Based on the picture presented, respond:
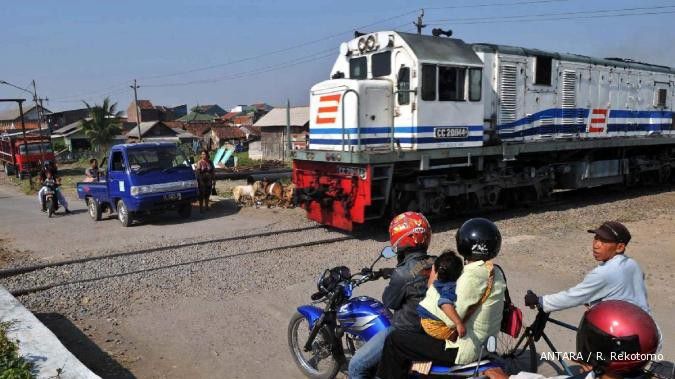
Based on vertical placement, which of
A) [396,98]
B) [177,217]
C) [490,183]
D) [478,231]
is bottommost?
[177,217]

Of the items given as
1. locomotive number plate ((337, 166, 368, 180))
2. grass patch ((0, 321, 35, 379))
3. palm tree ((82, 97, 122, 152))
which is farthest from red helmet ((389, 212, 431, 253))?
palm tree ((82, 97, 122, 152))

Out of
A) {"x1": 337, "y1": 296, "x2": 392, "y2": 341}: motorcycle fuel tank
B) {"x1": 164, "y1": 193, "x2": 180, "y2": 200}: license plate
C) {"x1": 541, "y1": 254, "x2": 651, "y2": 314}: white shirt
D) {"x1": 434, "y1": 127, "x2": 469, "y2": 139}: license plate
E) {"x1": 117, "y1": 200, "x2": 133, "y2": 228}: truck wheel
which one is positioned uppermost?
{"x1": 434, "y1": 127, "x2": 469, "y2": 139}: license plate

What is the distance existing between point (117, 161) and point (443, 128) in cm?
782

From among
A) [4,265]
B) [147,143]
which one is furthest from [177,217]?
[4,265]

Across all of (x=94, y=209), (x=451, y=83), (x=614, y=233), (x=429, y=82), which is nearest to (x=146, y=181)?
(x=94, y=209)

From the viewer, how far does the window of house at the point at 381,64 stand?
10188mm

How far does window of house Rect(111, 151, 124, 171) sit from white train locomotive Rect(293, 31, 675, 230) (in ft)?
14.1

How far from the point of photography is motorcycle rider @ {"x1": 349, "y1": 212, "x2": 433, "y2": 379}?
3.19m

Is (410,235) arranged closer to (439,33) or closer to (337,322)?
(337,322)

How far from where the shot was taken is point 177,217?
13.2 meters

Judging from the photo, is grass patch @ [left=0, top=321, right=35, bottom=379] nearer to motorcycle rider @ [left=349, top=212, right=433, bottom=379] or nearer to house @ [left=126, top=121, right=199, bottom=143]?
motorcycle rider @ [left=349, top=212, right=433, bottom=379]

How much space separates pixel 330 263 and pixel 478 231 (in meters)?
5.26

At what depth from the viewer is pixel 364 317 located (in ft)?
12.3

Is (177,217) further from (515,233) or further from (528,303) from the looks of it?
(528,303)
